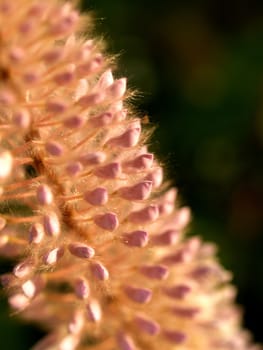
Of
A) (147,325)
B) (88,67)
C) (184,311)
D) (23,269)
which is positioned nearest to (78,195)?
(23,269)

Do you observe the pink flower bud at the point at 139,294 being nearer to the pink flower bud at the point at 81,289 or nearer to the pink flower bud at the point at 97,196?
the pink flower bud at the point at 81,289

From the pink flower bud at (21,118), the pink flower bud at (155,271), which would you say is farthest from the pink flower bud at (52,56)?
the pink flower bud at (155,271)

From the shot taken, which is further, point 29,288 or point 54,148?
point 29,288

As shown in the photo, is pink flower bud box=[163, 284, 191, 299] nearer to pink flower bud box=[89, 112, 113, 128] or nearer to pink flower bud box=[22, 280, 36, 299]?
pink flower bud box=[22, 280, 36, 299]

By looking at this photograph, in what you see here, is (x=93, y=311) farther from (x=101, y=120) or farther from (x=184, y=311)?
(x=101, y=120)

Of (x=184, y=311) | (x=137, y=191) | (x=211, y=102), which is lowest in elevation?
(x=184, y=311)

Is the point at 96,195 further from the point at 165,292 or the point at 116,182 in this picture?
the point at 165,292
